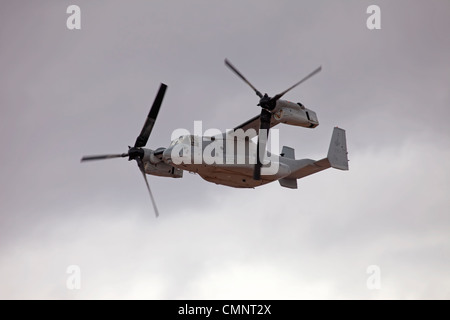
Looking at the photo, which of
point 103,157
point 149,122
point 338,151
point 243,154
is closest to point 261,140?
point 243,154

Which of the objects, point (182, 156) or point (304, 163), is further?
point (304, 163)

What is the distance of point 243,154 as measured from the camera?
35656mm

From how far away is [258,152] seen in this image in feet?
113

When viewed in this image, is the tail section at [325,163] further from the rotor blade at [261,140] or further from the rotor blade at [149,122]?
the rotor blade at [149,122]

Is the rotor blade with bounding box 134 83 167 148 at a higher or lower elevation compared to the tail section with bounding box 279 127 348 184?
higher

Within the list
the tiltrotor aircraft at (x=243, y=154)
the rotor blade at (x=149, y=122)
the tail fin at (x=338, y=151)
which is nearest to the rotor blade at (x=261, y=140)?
the tiltrotor aircraft at (x=243, y=154)

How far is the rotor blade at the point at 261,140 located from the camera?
3409 cm

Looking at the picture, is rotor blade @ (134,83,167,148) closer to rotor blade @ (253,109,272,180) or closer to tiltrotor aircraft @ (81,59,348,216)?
tiltrotor aircraft @ (81,59,348,216)

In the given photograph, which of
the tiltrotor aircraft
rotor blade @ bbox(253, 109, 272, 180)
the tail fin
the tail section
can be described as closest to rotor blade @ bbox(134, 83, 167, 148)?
the tiltrotor aircraft

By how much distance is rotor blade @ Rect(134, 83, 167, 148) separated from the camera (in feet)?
125
